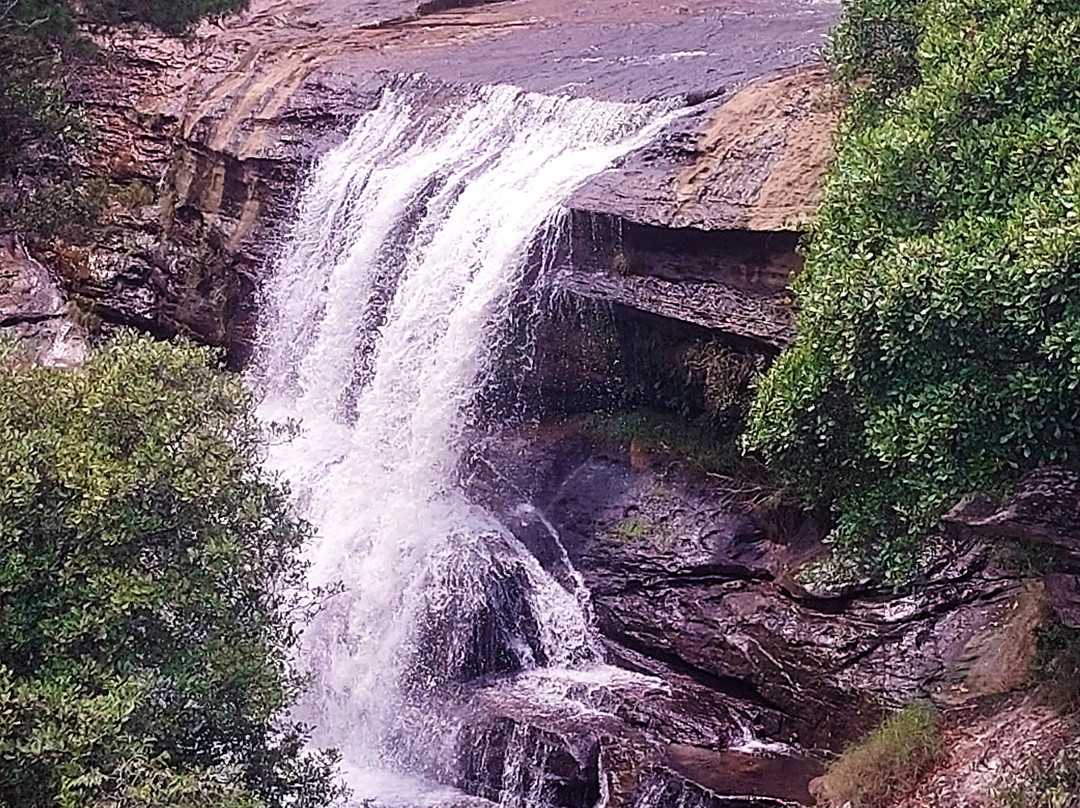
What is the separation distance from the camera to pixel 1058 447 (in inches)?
330

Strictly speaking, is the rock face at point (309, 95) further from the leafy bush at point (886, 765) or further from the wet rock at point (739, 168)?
the leafy bush at point (886, 765)

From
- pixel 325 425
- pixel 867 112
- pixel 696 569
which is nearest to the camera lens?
pixel 867 112

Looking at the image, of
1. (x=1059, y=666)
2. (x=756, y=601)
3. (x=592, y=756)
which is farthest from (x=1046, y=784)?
(x=756, y=601)

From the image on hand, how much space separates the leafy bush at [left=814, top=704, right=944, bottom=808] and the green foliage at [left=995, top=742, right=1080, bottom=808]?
0.89 metres

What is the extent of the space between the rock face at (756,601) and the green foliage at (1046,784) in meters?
1.68

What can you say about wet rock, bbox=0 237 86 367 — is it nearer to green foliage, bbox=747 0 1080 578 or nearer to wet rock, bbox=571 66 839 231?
wet rock, bbox=571 66 839 231

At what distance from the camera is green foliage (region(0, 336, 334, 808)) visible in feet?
25.9

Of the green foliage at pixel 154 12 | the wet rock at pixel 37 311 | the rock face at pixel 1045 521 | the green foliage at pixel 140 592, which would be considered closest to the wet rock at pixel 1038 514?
the rock face at pixel 1045 521

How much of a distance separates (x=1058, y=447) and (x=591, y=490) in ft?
23.1

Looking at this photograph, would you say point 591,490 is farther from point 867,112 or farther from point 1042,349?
point 1042,349

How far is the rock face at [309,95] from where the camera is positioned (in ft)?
49.1

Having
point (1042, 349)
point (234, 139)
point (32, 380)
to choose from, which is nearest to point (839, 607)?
point (1042, 349)

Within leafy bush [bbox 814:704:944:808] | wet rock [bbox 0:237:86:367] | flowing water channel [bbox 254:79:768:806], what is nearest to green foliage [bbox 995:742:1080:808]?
leafy bush [bbox 814:704:944:808]

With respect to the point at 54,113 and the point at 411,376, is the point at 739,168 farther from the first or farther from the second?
the point at 54,113
